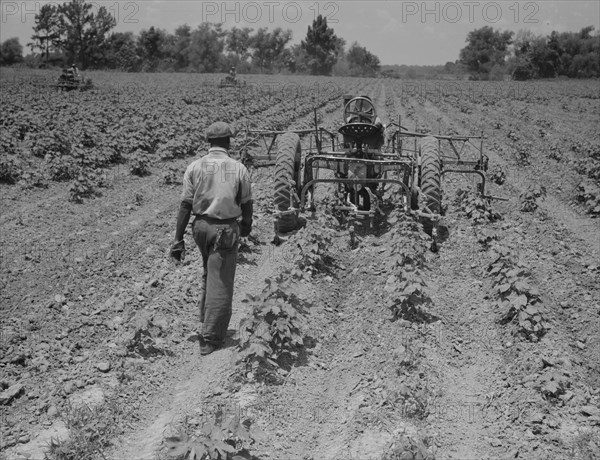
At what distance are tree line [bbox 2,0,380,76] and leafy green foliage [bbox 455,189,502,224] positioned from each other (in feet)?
219

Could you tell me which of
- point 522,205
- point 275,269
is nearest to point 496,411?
point 275,269

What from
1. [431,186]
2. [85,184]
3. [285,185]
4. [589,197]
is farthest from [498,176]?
[85,184]

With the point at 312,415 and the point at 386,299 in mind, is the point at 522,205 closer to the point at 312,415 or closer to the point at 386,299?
the point at 386,299

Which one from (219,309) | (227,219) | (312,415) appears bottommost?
(312,415)

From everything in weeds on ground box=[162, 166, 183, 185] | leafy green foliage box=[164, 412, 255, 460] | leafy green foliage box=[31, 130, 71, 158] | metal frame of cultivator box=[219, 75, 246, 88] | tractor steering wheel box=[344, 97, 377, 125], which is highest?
metal frame of cultivator box=[219, 75, 246, 88]

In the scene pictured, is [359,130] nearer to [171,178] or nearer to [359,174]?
[359,174]

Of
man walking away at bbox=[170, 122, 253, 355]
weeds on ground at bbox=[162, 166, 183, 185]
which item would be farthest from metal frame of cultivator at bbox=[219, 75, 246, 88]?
man walking away at bbox=[170, 122, 253, 355]

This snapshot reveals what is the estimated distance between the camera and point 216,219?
5484mm

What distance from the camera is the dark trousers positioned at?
5449 millimetres

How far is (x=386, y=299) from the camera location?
653 centimetres

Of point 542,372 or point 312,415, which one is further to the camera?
point 542,372

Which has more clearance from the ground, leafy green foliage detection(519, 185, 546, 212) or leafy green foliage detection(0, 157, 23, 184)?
leafy green foliage detection(0, 157, 23, 184)

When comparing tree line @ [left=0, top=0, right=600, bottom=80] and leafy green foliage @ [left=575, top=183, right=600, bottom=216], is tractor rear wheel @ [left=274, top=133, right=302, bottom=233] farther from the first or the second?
tree line @ [left=0, top=0, right=600, bottom=80]

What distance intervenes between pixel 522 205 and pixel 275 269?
5357 mm
